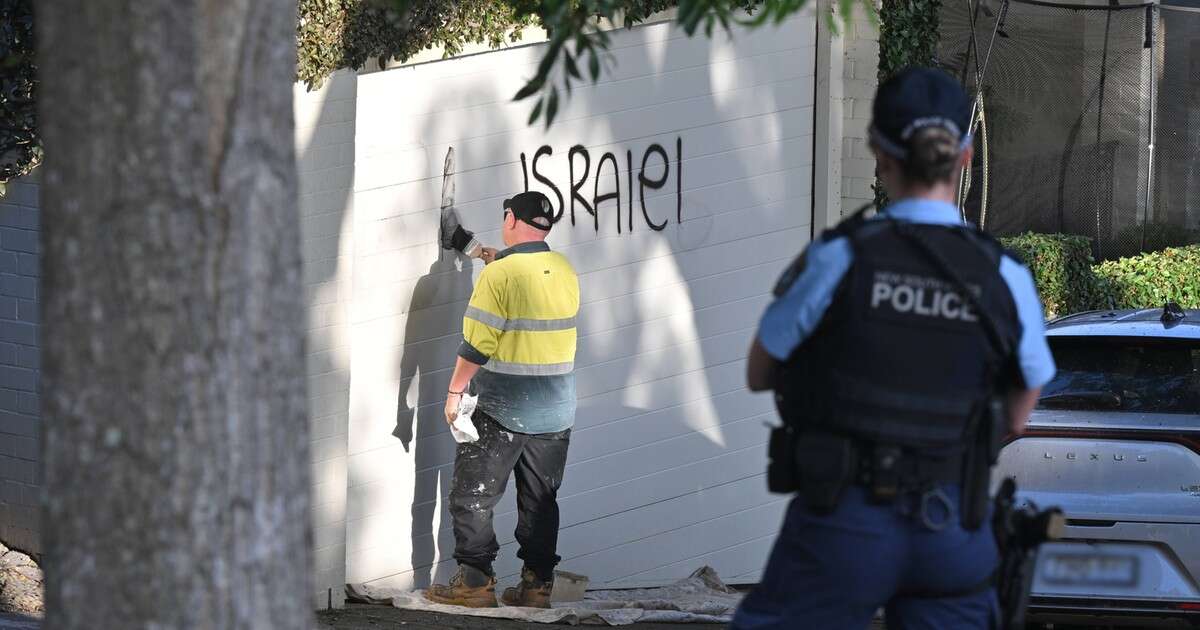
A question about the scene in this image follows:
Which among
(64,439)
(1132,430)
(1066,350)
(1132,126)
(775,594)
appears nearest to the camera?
(64,439)

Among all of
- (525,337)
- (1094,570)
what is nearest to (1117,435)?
(1094,570)

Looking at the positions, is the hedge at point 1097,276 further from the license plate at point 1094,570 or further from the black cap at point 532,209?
the license plate at point 1094,570

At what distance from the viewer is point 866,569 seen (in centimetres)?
334

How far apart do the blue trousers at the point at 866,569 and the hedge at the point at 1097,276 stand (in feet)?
39.7

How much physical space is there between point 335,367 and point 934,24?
458cm

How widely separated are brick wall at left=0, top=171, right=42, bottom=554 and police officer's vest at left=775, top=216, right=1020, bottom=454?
4442mm

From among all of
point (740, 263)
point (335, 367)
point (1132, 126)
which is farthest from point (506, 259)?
point (1132, 126)

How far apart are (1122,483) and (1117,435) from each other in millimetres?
191

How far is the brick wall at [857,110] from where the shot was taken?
9367mm

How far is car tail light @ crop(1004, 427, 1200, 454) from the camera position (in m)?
6.38

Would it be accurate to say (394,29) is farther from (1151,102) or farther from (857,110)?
(1151,102)

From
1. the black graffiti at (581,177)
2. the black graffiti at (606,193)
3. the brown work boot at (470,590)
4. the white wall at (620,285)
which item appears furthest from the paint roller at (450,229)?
the brown work boot at (470,590)

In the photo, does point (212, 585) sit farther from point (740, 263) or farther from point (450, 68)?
point (740, 263)

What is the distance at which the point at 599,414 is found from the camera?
27.6 ft
